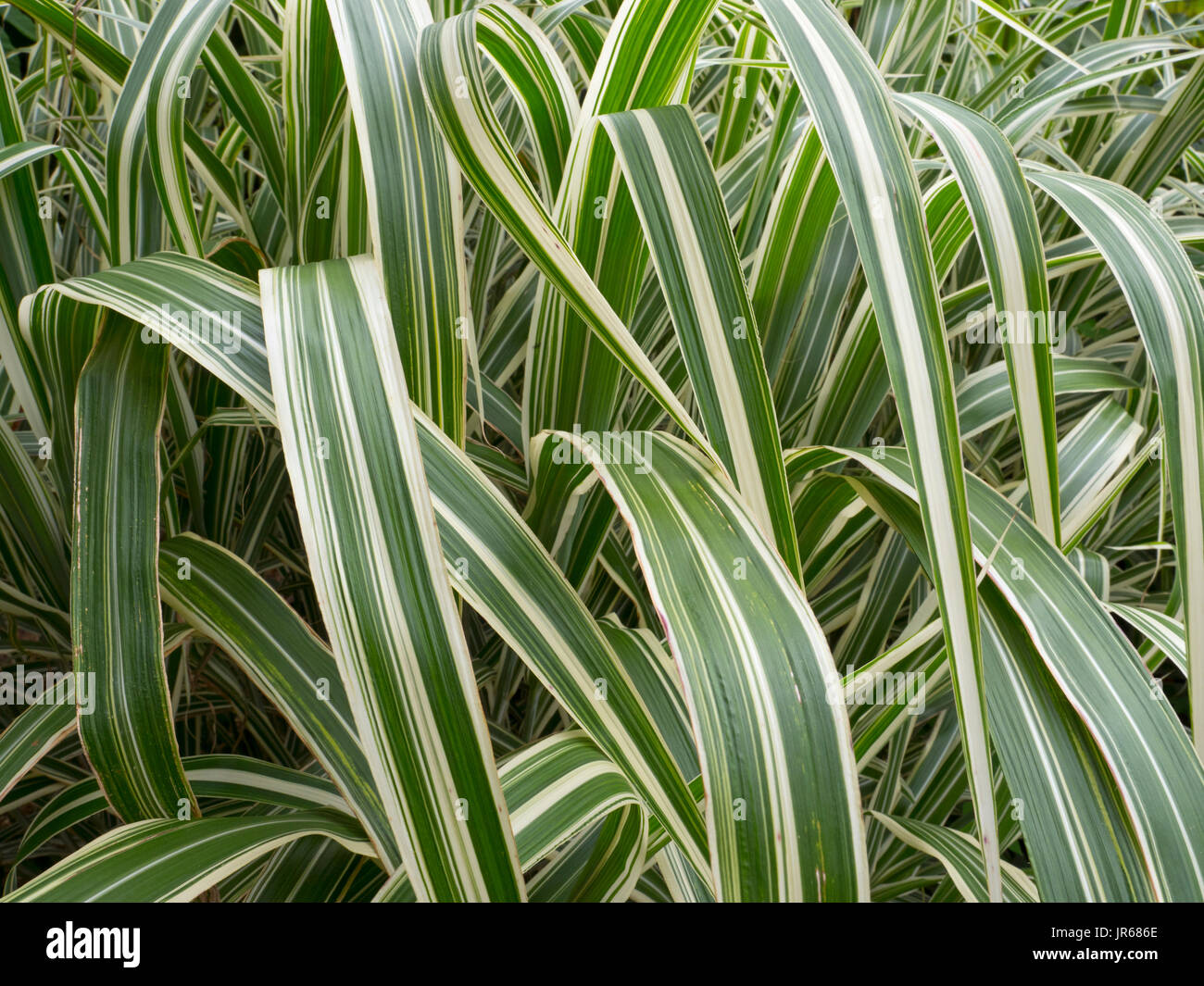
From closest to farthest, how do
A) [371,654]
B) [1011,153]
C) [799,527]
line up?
[371,654] < [1011,153] < [799,527]

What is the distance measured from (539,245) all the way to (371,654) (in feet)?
0.55

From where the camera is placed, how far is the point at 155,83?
0.46m

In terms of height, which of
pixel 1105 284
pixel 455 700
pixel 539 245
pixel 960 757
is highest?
pixel 1105 284

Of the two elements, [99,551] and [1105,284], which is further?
[1105,284]

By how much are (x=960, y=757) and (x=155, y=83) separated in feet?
2.11

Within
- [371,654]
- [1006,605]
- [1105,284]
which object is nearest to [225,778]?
[371,654]

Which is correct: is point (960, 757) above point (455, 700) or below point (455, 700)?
below

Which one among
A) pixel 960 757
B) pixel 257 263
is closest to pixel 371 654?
pixel 257 263

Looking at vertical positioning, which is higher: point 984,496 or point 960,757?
point 984,496

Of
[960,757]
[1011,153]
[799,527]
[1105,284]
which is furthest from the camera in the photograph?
[1105,284]

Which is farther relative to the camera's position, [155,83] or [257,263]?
[257,263]

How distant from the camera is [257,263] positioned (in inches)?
22.3

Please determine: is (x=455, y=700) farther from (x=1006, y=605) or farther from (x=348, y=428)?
(x=1006, y=605)
